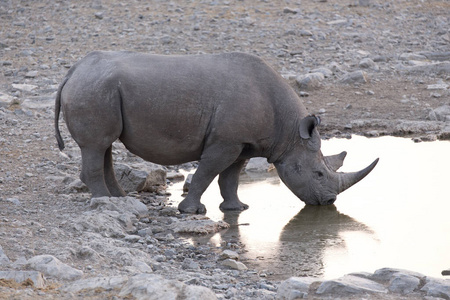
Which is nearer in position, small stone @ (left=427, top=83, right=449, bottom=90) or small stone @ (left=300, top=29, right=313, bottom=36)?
small stone @ (left=427, top=83, right=449, bottom=90)

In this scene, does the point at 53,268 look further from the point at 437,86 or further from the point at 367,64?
the point at 367,64

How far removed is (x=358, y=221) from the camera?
8938 millimetres

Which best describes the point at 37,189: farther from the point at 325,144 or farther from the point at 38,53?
the point at 38,53

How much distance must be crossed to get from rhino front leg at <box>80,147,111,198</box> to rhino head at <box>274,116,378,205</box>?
197 cm

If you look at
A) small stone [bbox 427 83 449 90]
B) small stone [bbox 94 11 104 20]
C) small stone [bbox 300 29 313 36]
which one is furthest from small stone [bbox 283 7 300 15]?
small stone [bbox 427 83 449 90]

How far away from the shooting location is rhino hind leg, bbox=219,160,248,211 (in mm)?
9398

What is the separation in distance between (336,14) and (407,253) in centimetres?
1279

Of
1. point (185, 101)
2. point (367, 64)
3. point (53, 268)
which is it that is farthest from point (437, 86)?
point (53, 268)

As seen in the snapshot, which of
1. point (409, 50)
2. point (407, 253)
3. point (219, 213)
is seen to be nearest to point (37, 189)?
point (219, 213)

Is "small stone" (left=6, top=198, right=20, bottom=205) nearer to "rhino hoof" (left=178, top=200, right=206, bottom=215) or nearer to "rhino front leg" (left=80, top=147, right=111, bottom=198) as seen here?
"rhino front leg" (left=80, top=147, right=111, bottom=198)

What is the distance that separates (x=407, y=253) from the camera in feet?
25.3

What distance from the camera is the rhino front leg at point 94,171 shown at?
8766 millimetres

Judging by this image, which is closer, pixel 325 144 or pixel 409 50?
pixel 325 144

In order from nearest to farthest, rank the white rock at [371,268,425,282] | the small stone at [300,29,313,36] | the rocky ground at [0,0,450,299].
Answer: the rocky ground at [0,0,450,299] < the white rock at [371,268,425,282] < the small stone at [300,29,313,36]
